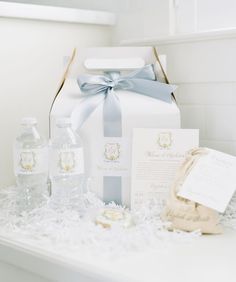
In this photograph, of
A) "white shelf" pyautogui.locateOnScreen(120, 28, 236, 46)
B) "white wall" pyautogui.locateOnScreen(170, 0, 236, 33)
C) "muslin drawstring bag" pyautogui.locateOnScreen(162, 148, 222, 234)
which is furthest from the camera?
"white wall" pyautogui.locateOnScreen(170, 0, 236, 33)

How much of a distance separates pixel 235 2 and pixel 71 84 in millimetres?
502

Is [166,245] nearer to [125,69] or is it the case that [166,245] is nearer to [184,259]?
[184,259]

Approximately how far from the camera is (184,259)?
101 cm

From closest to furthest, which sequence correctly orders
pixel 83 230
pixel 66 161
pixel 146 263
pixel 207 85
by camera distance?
pixel 146 263 → pixel 83 230 → pixel 66 161 → pixel 207 85

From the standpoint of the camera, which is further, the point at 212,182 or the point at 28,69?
the point at 28,69

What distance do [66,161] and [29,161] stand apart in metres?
0.08

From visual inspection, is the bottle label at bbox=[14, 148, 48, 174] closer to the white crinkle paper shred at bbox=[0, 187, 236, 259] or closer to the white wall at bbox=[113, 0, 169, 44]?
the white crinkle paper shred at bbox=[0, 187, 236, 259]

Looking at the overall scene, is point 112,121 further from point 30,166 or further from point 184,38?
point 184,38

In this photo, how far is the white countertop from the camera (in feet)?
3.05

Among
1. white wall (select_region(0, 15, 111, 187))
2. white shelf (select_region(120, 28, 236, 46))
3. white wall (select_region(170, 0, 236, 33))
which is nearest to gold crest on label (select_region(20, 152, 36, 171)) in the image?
white wall (select_region(0, 15, 111, 187))

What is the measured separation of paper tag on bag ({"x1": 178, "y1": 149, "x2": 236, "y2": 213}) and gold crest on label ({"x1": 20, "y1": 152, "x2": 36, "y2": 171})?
33 centimetres

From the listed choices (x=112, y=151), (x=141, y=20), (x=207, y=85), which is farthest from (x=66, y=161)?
(x=141, y=20)

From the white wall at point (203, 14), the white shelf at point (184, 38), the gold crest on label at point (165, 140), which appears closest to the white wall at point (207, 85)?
the white shelf at point (184, 38)

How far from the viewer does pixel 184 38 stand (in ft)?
4.99
